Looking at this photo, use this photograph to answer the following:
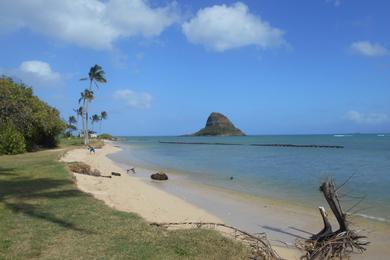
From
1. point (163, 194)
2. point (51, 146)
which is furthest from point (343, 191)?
point (51, 146)

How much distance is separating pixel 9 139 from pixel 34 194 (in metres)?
22.6

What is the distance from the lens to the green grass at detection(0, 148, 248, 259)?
295 inches

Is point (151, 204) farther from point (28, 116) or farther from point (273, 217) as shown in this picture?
point (28, 116)

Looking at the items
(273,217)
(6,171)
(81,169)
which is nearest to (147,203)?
(273,217)

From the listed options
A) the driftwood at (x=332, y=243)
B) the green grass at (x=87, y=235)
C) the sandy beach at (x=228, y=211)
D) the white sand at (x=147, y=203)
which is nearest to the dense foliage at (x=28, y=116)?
the sandy beach at (x=228, y=211)

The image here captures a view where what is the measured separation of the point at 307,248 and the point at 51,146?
42.4 m

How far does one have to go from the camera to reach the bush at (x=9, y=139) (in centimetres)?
3288

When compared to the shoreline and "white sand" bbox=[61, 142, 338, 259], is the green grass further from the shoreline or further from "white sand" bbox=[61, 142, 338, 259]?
the shoreline

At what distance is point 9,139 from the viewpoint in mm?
33250

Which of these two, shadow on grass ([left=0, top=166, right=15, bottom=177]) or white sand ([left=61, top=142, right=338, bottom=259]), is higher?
shadow on grass ([left=0, top=166, right=15, bottom=177])

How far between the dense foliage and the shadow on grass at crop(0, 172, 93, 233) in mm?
18004

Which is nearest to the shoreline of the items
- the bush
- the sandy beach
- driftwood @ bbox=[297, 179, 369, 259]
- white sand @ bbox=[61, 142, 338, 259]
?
the sandy beach

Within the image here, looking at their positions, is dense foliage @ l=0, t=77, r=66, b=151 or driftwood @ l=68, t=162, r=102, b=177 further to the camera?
dense foliage @ l=0, t=77, r=66, b=151

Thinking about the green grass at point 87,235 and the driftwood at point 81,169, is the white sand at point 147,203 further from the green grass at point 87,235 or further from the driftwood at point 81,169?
the driftwood at point 81,169
